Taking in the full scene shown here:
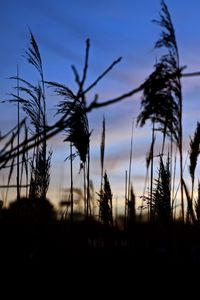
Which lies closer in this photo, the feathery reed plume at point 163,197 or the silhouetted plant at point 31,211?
the silhouetted plant at point 31,211

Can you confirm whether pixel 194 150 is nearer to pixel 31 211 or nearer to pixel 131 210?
pixel 131 210

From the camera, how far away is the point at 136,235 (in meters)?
4.88

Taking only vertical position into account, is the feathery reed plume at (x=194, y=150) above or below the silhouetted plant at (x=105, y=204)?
above

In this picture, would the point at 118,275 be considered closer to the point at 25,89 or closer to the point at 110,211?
the point at 110,211

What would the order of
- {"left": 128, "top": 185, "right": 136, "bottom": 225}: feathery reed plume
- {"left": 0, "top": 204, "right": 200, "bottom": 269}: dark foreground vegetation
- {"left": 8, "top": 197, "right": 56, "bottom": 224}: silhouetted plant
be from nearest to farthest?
{"left": 0, "top": 204, "right": 200, "bottom": 269}: dark foreground vegetation < {"left": 8, "top": 197, "right": 56, "bottom": 224}: silhouetted plant < {"left": 128, "top": 185, "right": 136, "bottom": 225}: feathery reed plume

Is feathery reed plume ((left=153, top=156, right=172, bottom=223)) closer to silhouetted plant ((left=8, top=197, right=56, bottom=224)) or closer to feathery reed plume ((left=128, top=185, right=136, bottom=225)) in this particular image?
feathery reed plume ((left=128, top=185, right=136, bottom=225))

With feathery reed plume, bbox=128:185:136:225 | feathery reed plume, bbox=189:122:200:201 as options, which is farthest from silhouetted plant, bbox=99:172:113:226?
feathery reed plume, bbox=189:122:200:201

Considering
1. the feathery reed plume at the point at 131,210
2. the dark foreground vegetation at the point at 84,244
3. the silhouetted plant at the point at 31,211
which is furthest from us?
the feathery reed plume at the point at 131,210

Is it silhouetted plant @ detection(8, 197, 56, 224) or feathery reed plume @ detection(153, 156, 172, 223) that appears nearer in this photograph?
silhouetted plant @ detection(8, 197, 56, 224)

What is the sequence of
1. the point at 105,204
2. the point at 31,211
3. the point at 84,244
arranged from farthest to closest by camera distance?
the point at 105,204
the point at 31,211
the point at 84,244

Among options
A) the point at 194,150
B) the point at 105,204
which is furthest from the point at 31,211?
the point at 194,150

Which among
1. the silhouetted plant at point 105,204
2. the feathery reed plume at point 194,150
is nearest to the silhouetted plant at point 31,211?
the silhouetted plant at point 105,204

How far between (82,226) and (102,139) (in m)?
2.01

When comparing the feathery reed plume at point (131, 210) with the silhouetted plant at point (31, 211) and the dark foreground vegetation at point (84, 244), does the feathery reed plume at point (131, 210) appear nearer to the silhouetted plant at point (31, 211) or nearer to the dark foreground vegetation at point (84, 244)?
the dark foreground vegetation at point (84, 244)
